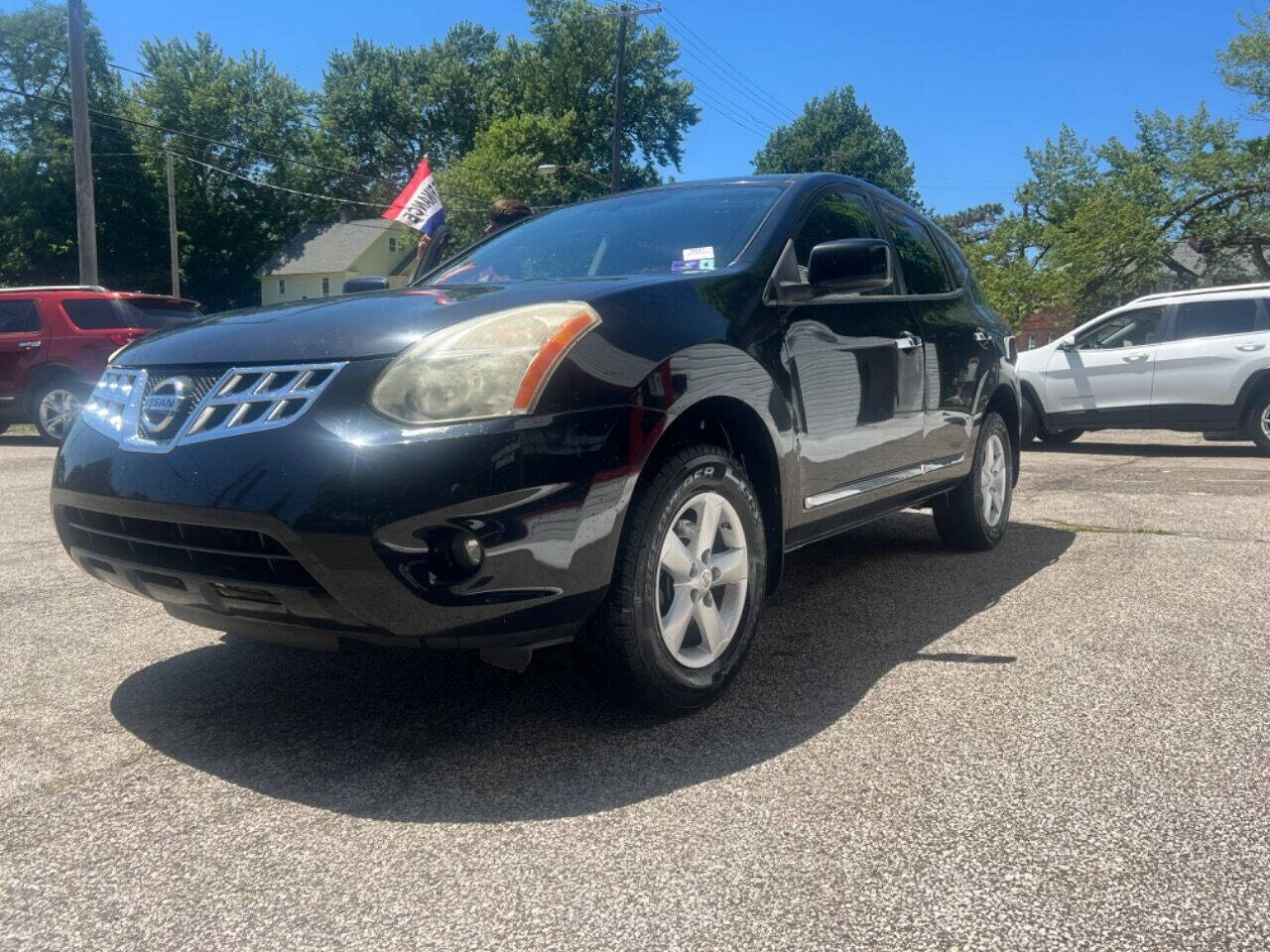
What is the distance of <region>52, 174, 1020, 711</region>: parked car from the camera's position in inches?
92.0

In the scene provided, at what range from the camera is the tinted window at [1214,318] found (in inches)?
435

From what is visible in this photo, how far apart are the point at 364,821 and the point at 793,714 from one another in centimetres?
120

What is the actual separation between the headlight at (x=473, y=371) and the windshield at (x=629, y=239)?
34.9 inches

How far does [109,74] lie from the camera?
50.7m

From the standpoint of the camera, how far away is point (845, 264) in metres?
3.35

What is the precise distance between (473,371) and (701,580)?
865 millimetres

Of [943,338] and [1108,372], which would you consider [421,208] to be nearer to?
[1108,372]

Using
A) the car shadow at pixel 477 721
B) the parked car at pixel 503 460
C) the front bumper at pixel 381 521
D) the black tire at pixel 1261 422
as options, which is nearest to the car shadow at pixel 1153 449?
the black tire at pixel 1261 422

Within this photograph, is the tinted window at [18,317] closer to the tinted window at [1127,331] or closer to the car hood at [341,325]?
the car hood at [341,325]

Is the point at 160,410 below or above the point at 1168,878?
above

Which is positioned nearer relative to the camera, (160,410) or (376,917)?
(376,917)

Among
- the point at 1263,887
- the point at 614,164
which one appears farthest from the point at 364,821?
the point at 614,164

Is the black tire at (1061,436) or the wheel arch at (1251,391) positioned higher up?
the wheel arch at (1251,391)

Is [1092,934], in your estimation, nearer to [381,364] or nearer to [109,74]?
[381,364]
